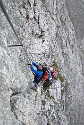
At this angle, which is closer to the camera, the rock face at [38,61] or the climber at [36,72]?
the rock face at [38,61]

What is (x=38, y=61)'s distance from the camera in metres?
22.8

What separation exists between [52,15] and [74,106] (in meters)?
11.4

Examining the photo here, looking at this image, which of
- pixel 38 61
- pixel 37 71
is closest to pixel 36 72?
pixel 37 71

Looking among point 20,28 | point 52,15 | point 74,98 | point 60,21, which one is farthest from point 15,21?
point 74,98

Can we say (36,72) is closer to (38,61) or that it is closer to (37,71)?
→ (37,71)

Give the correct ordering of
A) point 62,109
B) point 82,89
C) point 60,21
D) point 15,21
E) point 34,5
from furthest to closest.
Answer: point 82,89
point 60,21
point 62,109
point 34,5
point 15,21

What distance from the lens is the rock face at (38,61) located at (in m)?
16.7

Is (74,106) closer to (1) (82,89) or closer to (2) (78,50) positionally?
(1) (82,89)

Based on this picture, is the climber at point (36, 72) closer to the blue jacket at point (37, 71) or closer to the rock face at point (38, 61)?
the blue jacket at point (37, 71)

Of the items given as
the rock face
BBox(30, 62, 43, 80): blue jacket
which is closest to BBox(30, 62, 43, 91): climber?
BBox(30, 62, 43, 80): blue jacket

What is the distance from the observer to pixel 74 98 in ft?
95.4

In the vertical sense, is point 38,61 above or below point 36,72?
above

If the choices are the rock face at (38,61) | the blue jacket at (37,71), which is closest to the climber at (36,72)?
the blue jacket at (37,71)

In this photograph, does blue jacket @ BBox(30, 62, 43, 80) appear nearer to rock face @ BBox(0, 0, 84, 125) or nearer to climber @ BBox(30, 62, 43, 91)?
climber @ BBox(30, 62, 43, 91)
